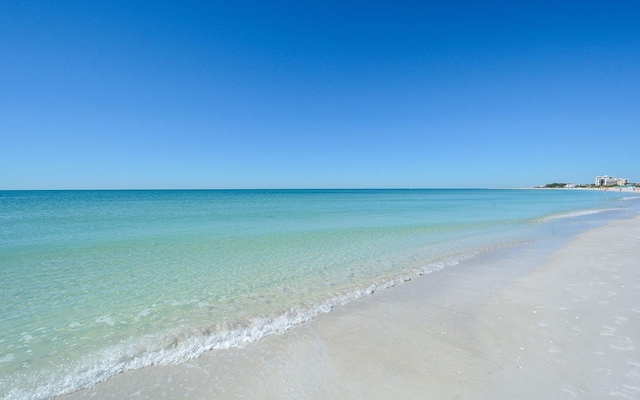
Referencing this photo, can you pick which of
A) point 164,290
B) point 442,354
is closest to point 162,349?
point 164,290

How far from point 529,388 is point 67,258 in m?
14.4

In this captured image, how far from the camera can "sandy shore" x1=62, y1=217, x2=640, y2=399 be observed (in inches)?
147

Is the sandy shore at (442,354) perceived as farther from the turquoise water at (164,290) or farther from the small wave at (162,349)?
the turquoise water at (164,290)

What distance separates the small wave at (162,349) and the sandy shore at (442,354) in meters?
0.20

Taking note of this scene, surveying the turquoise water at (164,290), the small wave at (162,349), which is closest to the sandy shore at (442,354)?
the small wave at (162,349)

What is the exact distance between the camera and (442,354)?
176 inches

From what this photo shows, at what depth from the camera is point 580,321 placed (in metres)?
5.37

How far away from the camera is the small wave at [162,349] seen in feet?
13.0

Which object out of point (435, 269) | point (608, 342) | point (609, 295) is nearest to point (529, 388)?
point (608, 342)

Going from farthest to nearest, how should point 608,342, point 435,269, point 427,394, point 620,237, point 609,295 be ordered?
point 620,237 < point 435,269 < point 609,295 < point 608,342 < point 427,394

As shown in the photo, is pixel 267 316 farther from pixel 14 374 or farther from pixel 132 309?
pixel 14 374

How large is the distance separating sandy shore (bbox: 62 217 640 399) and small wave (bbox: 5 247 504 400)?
197mm

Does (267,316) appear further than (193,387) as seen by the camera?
Yes

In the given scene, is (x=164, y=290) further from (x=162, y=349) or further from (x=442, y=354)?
(x=442, y=354)
